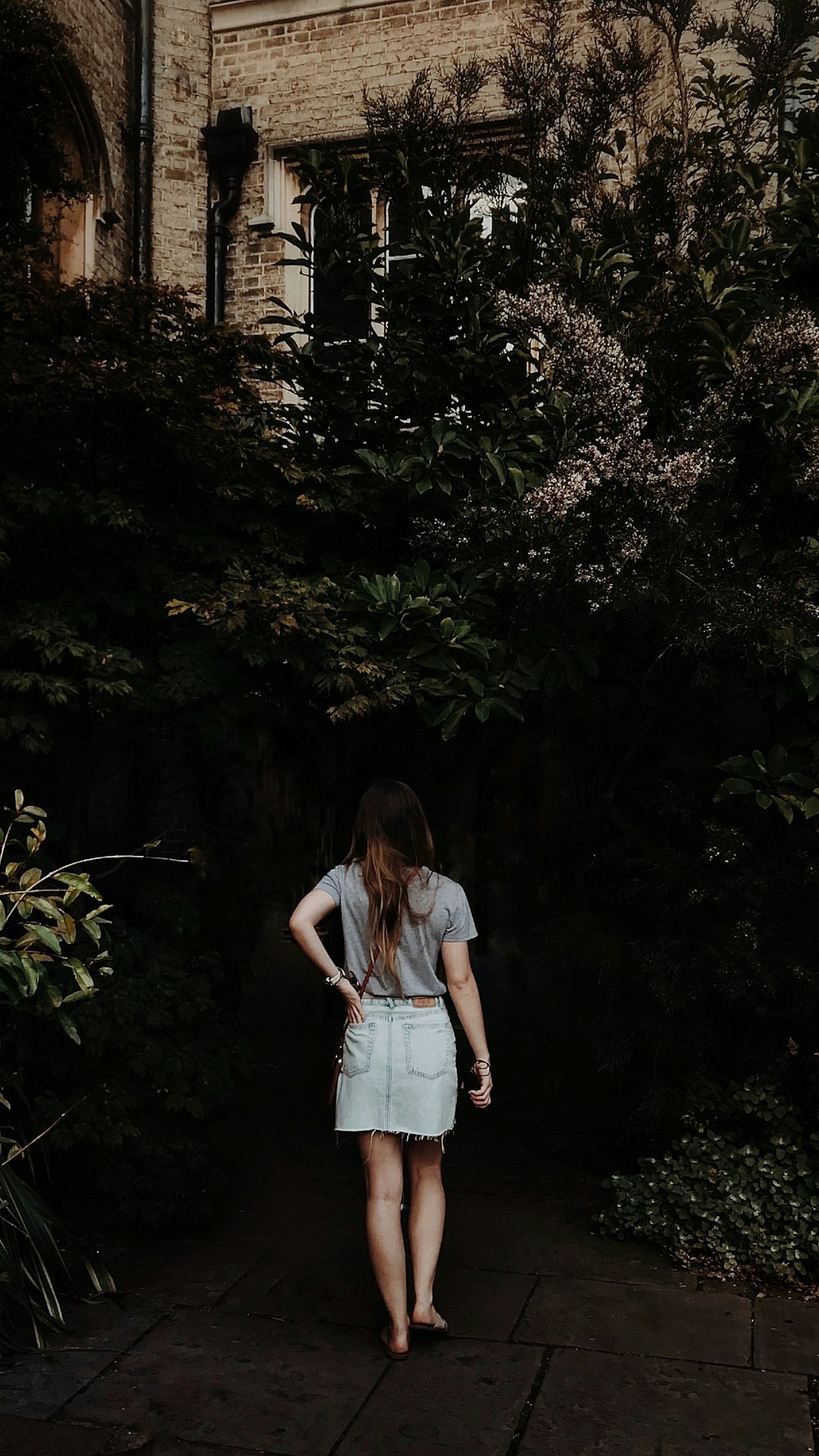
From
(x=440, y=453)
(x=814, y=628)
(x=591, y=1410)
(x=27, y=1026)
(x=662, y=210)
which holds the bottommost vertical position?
(x=591, y=1410)

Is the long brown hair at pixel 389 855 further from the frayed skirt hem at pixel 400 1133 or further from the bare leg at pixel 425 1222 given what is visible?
the bare leg at pixel 425 1222

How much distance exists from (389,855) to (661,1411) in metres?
1.81

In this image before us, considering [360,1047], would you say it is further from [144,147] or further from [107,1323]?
[144,147]

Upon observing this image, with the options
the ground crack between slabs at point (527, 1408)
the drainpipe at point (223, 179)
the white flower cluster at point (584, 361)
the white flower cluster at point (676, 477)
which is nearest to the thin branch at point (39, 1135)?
the ground crack between slabs at point (527, 1408)

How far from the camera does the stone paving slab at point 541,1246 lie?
4.75 m

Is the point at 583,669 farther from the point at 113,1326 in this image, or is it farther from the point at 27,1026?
the point at 113,1326

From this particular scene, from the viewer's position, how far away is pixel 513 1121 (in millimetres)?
6523

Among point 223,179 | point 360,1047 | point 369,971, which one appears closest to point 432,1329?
point 360,1047

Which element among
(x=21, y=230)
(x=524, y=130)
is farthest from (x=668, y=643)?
(x=21, y=230)

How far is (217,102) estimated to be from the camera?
36.5 ft

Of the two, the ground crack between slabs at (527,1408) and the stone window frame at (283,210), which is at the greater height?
the stone window frame at (283,210)

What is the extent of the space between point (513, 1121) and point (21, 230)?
A: 19.4 ft

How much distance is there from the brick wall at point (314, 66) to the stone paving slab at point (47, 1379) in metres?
8.29

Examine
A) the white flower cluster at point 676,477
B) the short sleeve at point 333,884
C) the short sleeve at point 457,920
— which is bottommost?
the short sleeve at point 457,920
